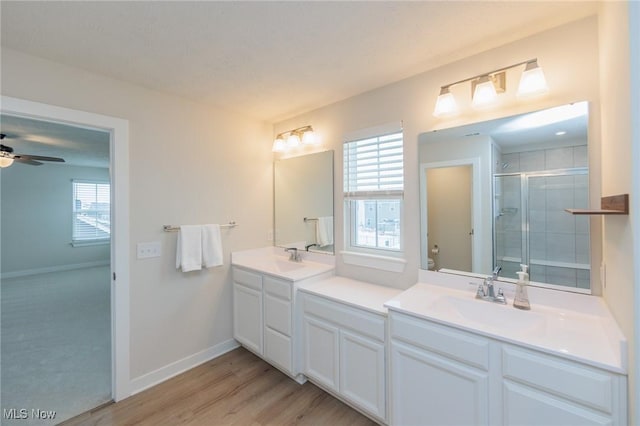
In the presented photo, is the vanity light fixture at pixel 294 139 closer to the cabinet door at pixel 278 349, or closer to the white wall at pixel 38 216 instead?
the cabinet door at pixel 278 349

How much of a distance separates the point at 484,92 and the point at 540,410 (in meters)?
1.67

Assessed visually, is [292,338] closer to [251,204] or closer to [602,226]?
[251,204]

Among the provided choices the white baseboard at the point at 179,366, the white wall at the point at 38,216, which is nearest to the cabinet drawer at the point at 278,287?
the white baseboard at the point at 179,366

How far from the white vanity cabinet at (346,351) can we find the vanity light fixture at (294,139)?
153 centimetres

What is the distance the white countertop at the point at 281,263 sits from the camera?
234cm

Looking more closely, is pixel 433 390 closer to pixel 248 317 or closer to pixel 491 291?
pixel 491 291

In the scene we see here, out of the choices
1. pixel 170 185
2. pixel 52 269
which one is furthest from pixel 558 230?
pixel 52 269

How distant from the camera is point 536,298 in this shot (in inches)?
60.9

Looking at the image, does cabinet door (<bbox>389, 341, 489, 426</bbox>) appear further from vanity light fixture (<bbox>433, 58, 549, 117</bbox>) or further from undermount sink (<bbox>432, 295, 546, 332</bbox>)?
vanity light fixture (<bbox>433, 58, 549, 117</bbox>)

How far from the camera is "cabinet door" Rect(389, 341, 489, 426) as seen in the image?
1.29 meters

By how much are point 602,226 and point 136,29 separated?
275 cm

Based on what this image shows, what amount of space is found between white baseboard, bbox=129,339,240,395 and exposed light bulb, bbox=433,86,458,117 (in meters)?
2.86

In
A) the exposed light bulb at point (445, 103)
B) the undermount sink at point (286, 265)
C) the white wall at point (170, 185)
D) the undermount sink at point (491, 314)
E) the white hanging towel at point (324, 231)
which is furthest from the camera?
the undermount sink at point (286, 265)

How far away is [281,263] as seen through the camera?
9.54 ft
